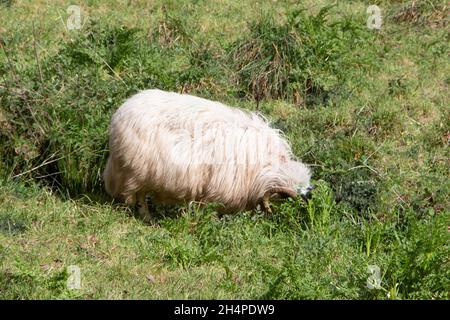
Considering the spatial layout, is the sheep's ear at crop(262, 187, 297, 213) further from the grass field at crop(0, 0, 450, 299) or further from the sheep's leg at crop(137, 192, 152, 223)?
the sheep's leg at crop(137, 192, 152, 223)

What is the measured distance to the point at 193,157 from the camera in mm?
7938

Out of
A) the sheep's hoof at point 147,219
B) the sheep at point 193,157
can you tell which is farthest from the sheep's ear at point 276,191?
the sheep's hoof at point 147,219

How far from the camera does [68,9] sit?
462 inches

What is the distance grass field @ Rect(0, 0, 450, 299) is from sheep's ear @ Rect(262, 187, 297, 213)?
0.07 m

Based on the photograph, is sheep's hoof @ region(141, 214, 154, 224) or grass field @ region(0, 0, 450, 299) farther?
sheep's hoof @ region(141, 214, 154, 224)

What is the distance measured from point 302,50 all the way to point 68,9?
313cm

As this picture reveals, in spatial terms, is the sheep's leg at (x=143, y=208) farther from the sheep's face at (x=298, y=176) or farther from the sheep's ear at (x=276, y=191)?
the sheep's face at (x=298, y=176)

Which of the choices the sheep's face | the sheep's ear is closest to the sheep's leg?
the sheep's ear

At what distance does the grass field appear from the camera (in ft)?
22.5

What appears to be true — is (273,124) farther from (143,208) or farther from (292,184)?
(143,208)

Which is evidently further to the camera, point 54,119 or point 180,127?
point 54,119

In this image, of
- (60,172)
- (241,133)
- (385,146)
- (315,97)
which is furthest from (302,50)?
(60,172)

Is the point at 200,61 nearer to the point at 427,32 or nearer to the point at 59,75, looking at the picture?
the point at 59,75

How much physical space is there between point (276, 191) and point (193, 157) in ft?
2.54
